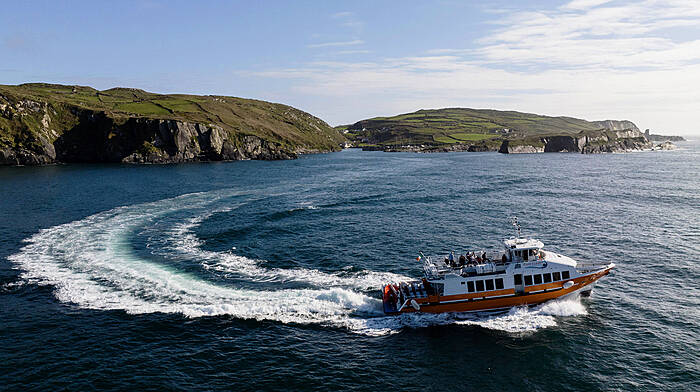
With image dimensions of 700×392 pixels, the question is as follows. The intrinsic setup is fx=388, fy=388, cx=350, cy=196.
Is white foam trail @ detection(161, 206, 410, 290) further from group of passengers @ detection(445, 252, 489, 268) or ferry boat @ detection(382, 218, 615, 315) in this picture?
group of passengers @ detection(445, 252, 489, 268)

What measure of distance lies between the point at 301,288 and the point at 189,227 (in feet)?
124

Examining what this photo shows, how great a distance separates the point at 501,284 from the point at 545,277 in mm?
4890

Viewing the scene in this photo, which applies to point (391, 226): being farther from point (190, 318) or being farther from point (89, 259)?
point (89, 259)

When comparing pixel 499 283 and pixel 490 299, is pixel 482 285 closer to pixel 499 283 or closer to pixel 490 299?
pixel 490 299

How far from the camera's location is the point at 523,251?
4222 centimetres

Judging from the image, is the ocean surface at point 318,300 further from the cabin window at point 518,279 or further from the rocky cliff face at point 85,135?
the rocky cliff face at point 85,135

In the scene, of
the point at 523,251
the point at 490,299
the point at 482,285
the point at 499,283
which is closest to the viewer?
the point at 490,299

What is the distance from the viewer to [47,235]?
223 feet

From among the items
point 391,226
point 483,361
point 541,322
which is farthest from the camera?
point 391,226

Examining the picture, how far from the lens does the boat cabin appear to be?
137 feet

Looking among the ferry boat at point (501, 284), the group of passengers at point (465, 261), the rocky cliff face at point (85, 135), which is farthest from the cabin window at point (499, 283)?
the rocky cliff face at point (85, 135)

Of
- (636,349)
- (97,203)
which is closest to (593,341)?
(636,349)

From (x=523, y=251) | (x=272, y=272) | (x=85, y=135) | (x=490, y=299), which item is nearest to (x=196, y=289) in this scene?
(x=272, y=272)

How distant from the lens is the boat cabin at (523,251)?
41688 millimetres
